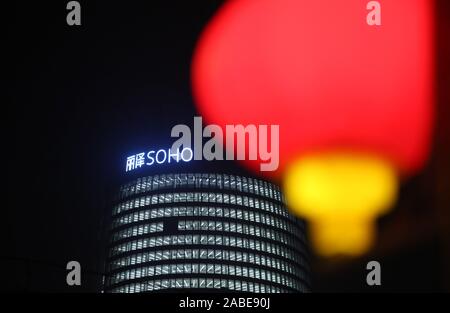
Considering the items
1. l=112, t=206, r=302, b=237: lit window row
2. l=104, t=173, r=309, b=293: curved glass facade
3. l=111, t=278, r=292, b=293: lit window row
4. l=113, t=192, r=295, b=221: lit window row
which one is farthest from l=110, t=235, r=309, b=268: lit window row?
l=113, t=192, r=295, b=221: lit window row

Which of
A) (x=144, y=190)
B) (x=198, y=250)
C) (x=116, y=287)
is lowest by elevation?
(x=116, y=287)

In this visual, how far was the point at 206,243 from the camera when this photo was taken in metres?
90.2

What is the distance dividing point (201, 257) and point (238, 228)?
Result: 21.4ft

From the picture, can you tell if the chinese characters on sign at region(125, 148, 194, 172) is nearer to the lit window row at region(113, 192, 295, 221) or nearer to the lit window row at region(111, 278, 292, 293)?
the lit window row at region(113, 192, 295, 221)

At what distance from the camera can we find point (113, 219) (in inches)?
3529

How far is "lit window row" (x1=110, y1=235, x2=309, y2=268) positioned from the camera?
8625 cm

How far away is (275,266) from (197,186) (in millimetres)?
18159

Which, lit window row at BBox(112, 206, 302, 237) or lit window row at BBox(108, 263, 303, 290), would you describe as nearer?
lit window row at BBox(108, 263, 303, 290)

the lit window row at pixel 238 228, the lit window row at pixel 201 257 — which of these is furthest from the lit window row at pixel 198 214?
the lit window row at pixel 201 257

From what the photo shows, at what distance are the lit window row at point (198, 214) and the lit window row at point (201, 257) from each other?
4670mm
